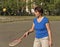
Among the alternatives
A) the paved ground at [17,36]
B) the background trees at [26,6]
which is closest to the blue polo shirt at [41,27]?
the paved ground at [17,36]

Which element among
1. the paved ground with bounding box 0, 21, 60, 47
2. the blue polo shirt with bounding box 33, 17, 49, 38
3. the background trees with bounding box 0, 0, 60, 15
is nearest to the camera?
the blue polo shirt with bounding box 33, 17, 49, 38

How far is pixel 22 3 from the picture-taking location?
52.8 meters

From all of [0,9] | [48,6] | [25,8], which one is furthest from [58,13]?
[0,9]

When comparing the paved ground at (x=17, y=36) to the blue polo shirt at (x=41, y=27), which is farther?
the paved ground at (x=17, y=36)

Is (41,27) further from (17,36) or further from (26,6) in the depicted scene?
(26,6)

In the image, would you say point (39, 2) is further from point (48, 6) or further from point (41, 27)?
point (41, 27)

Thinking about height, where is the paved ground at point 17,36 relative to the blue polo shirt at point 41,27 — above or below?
below

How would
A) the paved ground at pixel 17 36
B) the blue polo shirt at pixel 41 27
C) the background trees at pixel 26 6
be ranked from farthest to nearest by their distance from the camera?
1. the background trees at pixel 26 6
2. the paved ground at pixel 17 36
3. the blue polo shirt at pixel 41 27

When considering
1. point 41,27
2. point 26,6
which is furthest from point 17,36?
point 26,6

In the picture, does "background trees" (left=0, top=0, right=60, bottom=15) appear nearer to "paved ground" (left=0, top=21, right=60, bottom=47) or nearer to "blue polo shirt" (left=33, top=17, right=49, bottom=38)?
"paved ground" (left=0, top=21, right=60, bottom=47)

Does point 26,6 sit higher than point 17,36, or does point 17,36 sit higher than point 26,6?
point 17,36

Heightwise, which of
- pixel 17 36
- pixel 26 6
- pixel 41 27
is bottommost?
pixel 26 6

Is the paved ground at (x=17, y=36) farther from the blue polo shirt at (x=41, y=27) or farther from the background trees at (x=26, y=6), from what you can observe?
the background trees at (x=26, y=6)

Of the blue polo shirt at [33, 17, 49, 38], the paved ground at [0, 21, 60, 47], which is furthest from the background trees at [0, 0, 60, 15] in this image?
the blue polo shirt at [33, 17, 49, 38]
